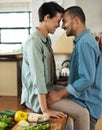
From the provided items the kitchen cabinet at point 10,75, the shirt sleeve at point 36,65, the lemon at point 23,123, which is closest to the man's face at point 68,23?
the shirt sleeve at point 36,65

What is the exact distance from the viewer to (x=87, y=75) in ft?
5.16

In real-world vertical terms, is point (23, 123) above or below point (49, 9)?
below

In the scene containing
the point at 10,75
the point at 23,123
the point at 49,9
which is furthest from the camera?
the point at 10,75

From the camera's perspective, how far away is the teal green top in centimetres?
162

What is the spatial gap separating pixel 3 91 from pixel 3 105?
353 mm

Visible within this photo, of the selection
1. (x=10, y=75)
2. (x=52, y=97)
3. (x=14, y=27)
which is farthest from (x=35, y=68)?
(x=14, y=27)

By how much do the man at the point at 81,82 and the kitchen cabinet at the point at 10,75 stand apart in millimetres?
734

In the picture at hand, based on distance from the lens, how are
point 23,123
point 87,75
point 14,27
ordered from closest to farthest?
point 23,123 → point 87,75 → point 14,27

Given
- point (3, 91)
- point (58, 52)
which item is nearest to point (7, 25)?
point (58, 52)

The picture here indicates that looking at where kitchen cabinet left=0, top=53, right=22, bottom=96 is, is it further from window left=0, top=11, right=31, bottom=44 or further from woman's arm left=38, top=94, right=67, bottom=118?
window left=0, top=11, right=31, bottom=44

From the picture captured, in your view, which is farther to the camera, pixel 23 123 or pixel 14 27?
pixel 14 27

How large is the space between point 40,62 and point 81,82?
0.28m

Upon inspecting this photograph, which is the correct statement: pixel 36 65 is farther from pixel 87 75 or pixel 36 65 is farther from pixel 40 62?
pixel 87 75

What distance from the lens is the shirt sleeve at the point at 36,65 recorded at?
5.29 ft
